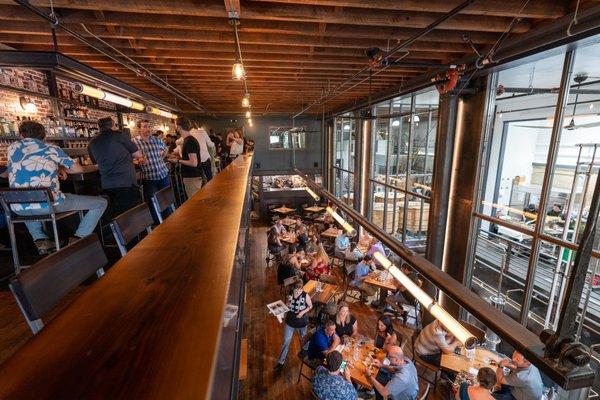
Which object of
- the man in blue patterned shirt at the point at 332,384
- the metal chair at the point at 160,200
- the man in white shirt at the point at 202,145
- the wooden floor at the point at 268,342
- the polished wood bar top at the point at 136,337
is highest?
the man in white shirt at the point at 202,145

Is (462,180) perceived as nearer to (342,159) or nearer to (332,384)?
(332,384)

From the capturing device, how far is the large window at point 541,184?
405 centimetres

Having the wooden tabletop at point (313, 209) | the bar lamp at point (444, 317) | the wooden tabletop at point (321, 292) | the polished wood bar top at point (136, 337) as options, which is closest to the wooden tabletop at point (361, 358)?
the wooden tabletop at point (321, 292)

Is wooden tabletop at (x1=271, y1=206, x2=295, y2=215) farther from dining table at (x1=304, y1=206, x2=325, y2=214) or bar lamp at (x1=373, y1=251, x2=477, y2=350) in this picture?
bar lamp at (x1=373, y1=251, x2=477, y2=350)

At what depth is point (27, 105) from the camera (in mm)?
5074

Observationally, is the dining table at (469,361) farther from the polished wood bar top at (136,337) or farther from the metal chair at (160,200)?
the polished wood bar top at (136,337)

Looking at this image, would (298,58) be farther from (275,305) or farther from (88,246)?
(275,305)

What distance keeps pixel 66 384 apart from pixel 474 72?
566cm

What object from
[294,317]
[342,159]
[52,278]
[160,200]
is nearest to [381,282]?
[294,317]

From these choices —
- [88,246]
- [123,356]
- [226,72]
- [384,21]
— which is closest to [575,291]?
[123,356]

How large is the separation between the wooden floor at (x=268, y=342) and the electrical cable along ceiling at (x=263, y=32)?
4.94 metres

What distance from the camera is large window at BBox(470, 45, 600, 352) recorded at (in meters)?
4.05

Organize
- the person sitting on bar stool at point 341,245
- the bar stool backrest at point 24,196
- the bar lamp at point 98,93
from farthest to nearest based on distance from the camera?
1. the person sitting on bar stool at point 341,245
2. the bar lamp at point 98,93
3. the bar stool backrest at point 24,196

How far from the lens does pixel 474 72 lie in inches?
179
